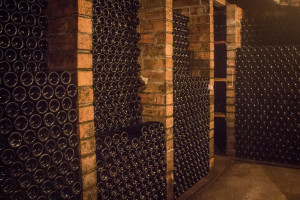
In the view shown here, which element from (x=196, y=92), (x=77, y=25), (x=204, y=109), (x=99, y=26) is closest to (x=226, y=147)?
(x=204, y=109)

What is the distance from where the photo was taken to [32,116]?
5.61ft

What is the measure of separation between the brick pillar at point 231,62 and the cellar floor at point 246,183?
1.48 feet

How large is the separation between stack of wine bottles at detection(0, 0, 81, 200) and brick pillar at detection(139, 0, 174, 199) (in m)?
1.22

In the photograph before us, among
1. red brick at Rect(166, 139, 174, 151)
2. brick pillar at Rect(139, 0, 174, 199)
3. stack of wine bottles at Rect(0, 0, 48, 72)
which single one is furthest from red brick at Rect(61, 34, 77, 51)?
red brick at Rect(166, 139, 174, 151)

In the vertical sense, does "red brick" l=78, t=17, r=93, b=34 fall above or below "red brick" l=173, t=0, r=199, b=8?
below

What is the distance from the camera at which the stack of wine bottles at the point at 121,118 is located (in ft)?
7.96

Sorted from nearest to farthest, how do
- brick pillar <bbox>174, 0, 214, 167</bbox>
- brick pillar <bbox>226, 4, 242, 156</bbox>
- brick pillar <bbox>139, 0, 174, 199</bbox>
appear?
brick pillar <bbox>139, 0, 174, 199</bbox> → brick pillar <bbox>174, 0, 214, 167</bbox> → brick pillar <bbox>226, 4, 242, 156</bbox>

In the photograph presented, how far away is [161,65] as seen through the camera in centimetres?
303

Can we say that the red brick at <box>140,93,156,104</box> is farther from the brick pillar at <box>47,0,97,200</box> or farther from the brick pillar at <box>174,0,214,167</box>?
the brick pillar at <box>174,0,214,167</box>

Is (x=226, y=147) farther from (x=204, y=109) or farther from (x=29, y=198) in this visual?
(x=29, y=198)

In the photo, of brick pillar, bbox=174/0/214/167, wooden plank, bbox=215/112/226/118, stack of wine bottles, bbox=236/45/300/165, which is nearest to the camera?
brick pillar, bbox=174/0/214/167

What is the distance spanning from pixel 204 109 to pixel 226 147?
1347 millimetres

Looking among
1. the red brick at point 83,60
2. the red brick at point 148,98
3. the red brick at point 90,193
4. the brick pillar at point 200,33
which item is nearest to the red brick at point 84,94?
the red brick at point 83,60

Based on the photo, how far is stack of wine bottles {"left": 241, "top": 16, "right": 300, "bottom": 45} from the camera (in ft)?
15.2
